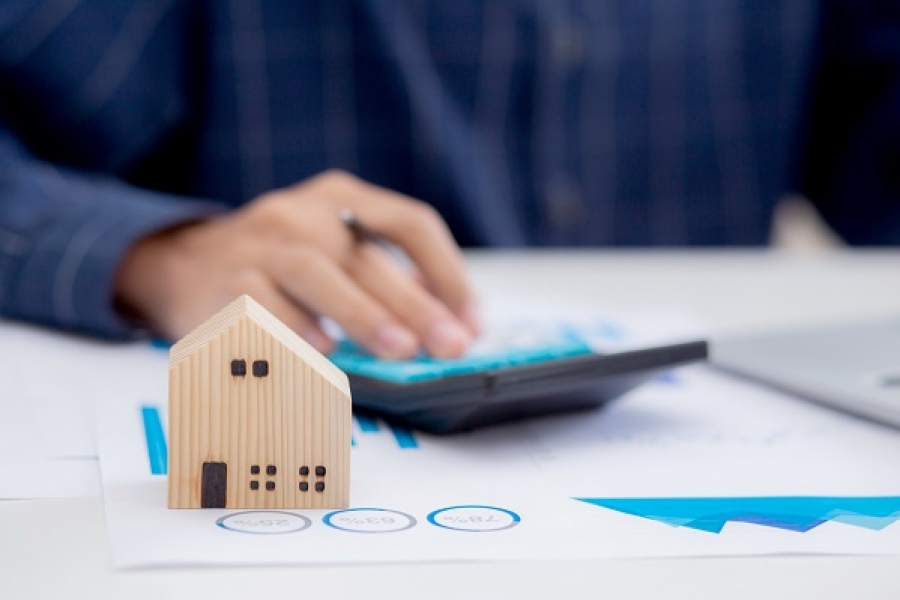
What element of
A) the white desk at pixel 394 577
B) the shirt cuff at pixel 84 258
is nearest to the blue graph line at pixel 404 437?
the white desk at pixel 394 577

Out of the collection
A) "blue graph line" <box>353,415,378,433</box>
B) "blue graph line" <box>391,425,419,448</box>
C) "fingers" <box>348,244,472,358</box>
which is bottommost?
"blue graph line" <box>391,425,419,448</box>

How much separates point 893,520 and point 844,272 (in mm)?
663

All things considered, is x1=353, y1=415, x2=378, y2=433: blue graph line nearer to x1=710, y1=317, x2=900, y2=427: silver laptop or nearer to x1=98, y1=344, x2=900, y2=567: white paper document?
x1=98, y1=344, x2=900, y2=567: white paper document

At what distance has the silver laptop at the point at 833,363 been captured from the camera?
517mm

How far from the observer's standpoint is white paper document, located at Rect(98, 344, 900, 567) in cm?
33

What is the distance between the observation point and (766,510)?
14.7 inches

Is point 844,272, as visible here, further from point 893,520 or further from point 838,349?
point 893,520

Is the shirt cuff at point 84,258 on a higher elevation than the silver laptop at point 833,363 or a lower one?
higher

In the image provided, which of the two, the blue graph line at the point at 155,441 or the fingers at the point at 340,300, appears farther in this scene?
the fingers at the point at 340,300

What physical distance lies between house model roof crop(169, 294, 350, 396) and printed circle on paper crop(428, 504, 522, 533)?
5 centimetres

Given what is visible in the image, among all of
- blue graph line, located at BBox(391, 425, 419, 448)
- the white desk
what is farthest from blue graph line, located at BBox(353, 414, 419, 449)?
the white desk

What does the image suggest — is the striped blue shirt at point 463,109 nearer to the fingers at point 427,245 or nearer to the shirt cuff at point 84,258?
the shirt cuff at point 84,258

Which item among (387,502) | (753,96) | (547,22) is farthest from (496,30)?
(387,502)

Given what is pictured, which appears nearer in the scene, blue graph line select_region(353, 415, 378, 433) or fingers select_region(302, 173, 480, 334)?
blue graph line select_region(353, 415, 378, 433)
